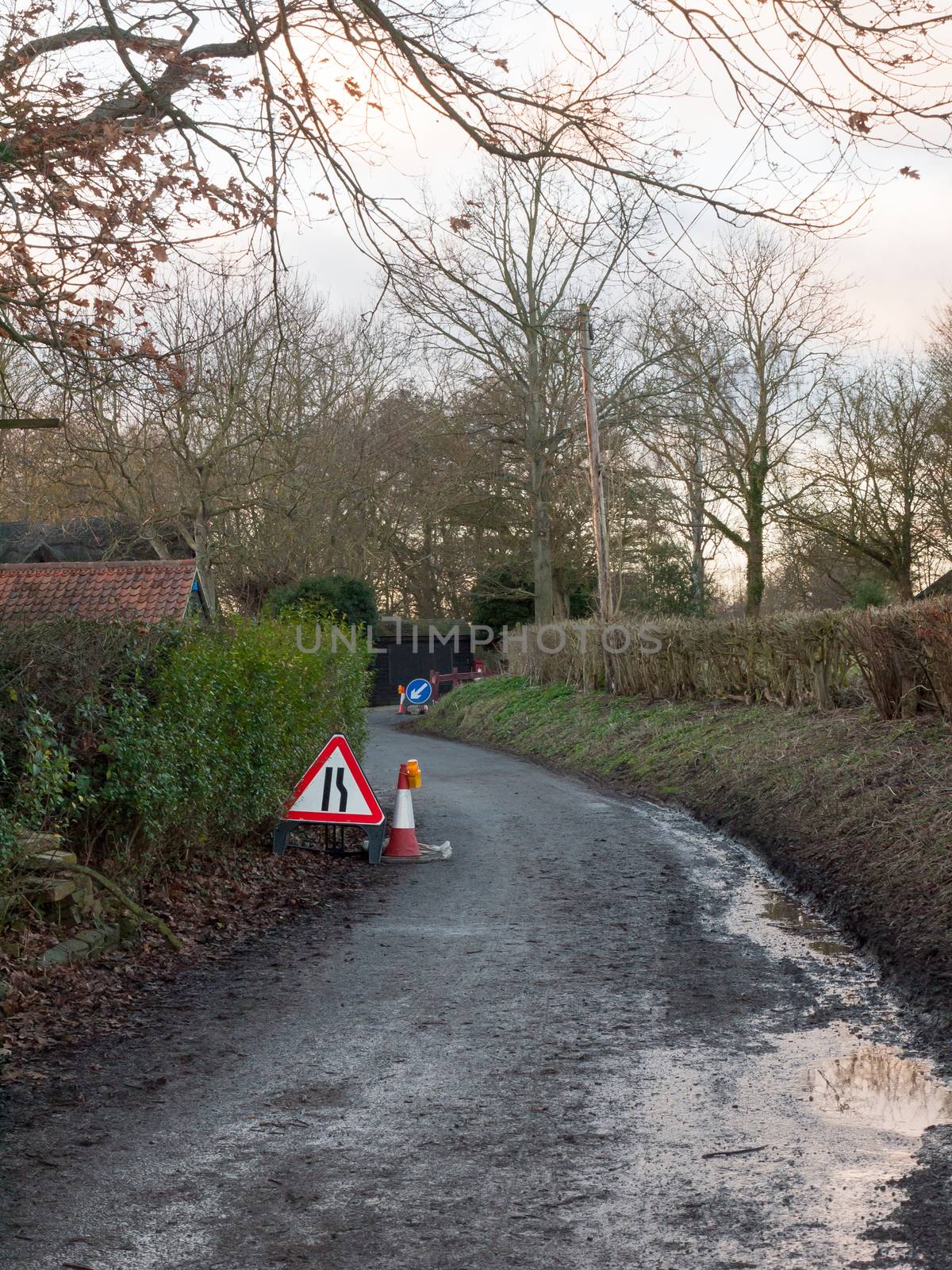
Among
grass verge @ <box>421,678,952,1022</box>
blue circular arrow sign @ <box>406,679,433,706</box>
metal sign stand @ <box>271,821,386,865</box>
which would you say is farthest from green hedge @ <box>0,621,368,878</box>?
blue circular arrow sign @ <box>406,679,433,706</box>

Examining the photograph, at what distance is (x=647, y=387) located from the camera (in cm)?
3434

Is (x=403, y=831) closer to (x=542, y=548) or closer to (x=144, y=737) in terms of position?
(x=144, y=737)

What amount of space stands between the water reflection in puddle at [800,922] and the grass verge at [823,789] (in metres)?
0.17

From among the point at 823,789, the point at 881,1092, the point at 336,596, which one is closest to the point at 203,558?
the point at 336,596

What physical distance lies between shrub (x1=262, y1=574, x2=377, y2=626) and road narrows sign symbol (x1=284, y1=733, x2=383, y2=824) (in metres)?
23.1

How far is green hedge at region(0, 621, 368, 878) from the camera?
684cm

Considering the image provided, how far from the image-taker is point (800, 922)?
872 cm

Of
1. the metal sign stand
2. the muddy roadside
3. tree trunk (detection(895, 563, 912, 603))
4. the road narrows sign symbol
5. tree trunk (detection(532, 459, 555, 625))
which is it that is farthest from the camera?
tree trunk (detection(532, 459, 555, 625))

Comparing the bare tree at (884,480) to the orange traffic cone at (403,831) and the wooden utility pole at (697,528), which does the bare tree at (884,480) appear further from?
the orange traffic cone at (403,831)

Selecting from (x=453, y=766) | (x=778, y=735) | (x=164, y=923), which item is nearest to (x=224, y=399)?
(x=453, y=766)

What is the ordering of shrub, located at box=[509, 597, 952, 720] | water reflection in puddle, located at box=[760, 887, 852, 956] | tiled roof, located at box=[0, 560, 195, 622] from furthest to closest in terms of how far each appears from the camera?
tiled roof, located at box=[0, 560, 195, 622], shrub, located at box=[509, 597, 952, 720], water reflection in puddle, located at box=[760, 887, 852, 956]

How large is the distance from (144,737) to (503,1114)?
4.11 meters

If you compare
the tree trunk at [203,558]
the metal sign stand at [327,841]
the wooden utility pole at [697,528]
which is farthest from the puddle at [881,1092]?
the wooden utility pole at [697,528]

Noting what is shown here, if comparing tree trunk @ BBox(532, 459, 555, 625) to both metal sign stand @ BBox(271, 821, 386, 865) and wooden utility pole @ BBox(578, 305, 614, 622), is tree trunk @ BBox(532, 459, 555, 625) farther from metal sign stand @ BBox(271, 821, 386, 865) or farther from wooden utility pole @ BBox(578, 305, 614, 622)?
metal sign stand @ BBox(271, 821, 386, 865)
